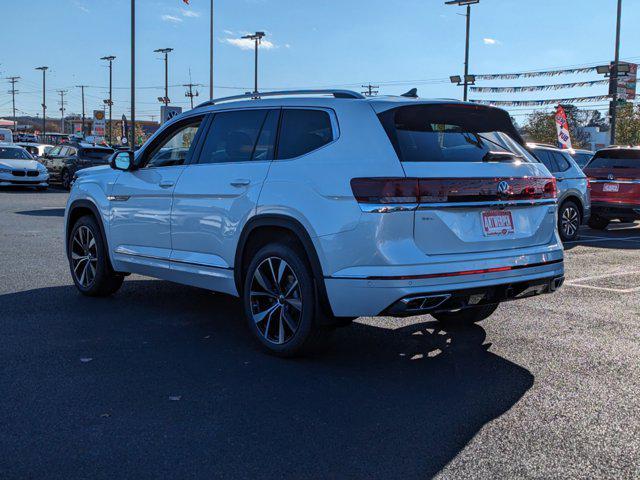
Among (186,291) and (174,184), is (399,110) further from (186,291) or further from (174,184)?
(186,291)

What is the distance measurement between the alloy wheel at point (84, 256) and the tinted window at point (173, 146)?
120 centimetres

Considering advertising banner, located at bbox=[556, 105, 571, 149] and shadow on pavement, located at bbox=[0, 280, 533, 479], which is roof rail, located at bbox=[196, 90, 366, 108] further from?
advertising banner, located at bbox=[556, 105, 571, 149]

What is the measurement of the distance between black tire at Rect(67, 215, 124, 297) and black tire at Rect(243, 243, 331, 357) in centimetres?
228

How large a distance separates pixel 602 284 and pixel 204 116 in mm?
5012

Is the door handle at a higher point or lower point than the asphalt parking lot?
higher

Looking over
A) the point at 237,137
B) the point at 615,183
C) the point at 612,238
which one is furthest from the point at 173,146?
the point at 615,183

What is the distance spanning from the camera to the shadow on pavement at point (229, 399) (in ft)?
11.3

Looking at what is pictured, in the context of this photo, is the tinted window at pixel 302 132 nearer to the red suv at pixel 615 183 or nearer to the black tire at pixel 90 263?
the black tire at pixel 90 263

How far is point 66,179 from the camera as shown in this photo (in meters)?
29.0

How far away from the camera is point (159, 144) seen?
6621 mm

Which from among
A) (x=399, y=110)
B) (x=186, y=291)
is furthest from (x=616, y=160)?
(x=399, y=110)

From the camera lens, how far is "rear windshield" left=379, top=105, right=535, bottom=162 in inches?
188

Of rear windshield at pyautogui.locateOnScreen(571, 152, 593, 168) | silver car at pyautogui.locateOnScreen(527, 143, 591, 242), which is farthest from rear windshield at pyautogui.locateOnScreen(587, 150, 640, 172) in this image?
rear windshield at pyautogui.locateOnScreen(571, 152, 593, 168)

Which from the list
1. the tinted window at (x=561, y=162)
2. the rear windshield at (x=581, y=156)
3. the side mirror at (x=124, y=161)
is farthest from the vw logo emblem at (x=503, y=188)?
the rear windshield at (x=581, y=156)
